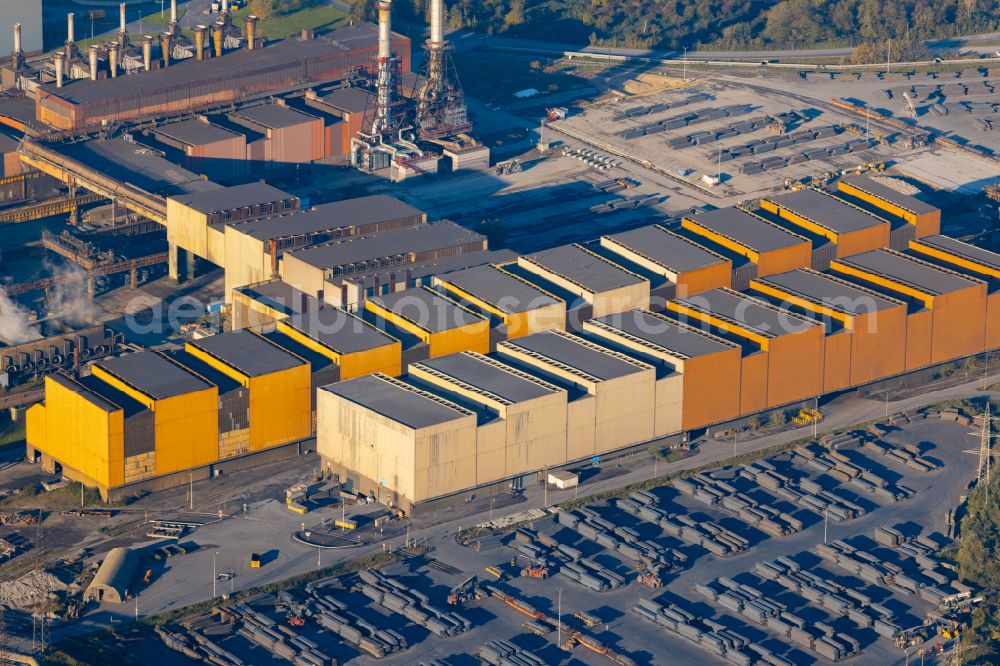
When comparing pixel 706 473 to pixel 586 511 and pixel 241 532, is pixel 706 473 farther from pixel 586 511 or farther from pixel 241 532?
pixel 241 532

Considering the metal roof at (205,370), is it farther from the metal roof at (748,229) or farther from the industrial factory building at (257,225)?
the metal roof at (748,229)

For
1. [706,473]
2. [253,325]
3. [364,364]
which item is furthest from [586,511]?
[253,325]

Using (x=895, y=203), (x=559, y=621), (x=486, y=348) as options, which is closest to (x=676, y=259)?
(x=486, y=348)

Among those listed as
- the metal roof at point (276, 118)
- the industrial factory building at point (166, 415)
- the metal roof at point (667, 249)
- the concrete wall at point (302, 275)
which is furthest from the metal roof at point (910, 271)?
the metal roof at point (276, 118)

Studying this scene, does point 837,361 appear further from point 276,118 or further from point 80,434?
point 276,118

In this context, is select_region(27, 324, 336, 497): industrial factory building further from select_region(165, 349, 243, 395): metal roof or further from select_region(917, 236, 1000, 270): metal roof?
select_region(917, 236, 1000, 270): metal roof

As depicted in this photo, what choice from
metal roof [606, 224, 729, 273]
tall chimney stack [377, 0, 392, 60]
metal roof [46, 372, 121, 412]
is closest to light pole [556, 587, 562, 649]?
metal roof [46, 372, 121, 412]
